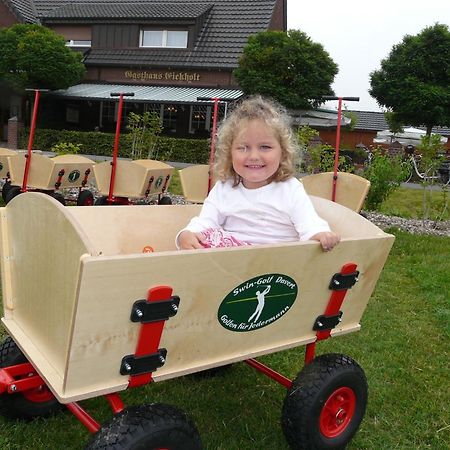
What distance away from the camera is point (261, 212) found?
2406mm

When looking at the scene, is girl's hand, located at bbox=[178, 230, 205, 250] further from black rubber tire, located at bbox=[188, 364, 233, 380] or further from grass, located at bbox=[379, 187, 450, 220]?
grass, located at bbox=[379, 187, 450, 220]

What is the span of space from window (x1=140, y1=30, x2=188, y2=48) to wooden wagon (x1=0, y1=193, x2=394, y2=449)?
62.9ft

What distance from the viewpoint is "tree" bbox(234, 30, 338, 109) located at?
1609 centimetres

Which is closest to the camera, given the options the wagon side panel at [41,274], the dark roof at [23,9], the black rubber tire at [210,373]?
the wagon side panel at [41,274]

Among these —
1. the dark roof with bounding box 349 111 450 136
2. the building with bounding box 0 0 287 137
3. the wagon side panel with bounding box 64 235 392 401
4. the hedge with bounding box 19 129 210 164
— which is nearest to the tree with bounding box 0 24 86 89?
the building with bounding box 0 0 287 137

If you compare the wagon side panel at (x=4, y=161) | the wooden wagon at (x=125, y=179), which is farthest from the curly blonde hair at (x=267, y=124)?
the wagon side panel at (x=4, y=161)

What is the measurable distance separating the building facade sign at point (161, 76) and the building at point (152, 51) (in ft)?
0.12

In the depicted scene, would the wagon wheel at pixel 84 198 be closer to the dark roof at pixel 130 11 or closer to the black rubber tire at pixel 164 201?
the black rubber tire at pixel 164 201

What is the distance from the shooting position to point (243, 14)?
20391mm

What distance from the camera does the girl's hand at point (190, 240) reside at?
88.7 inches

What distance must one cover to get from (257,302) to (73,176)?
5.55 metres

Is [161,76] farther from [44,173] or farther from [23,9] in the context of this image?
[44,173]

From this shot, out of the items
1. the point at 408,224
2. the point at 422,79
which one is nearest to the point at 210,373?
the point at 408,224

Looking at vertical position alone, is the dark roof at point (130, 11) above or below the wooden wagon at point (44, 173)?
above
